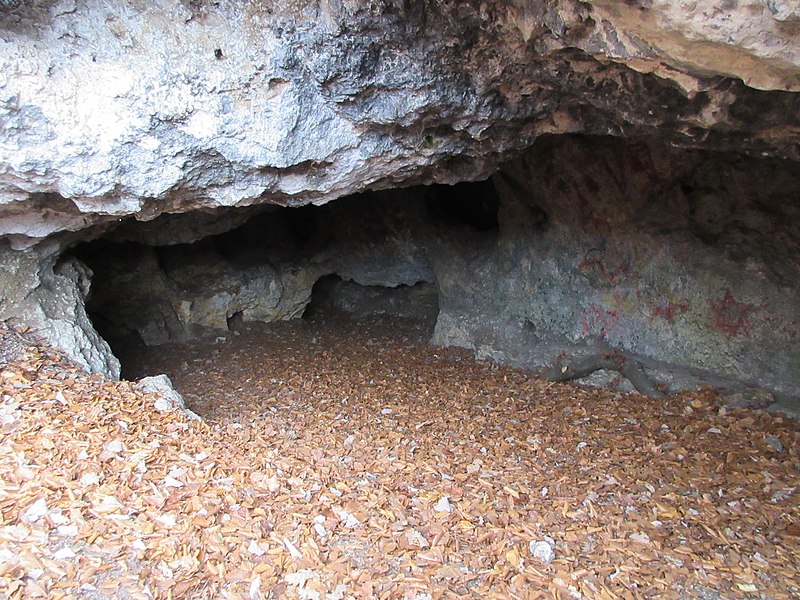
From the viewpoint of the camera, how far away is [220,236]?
809 centimetres

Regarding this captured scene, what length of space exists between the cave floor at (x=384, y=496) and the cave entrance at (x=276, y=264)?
242cm

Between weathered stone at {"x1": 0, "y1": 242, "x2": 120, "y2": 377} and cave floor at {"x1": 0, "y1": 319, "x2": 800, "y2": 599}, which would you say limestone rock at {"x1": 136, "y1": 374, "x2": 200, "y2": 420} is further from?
weathered stone at {"x1": 0, "y1": 242, "x2": 120, "y2": 377}

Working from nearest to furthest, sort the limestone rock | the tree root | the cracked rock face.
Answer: the cracked rock face, the limestone rock, the tree root

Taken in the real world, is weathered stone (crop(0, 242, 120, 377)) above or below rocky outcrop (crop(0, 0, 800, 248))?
below

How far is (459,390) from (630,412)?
154 cm

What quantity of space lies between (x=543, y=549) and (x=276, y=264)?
6.03 m

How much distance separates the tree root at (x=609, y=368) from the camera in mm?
5203

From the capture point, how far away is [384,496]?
336 cm

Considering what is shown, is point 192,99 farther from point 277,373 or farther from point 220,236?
point 220,236

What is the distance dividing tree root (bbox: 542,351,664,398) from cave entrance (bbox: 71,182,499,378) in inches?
73.4

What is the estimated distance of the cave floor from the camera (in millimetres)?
2623

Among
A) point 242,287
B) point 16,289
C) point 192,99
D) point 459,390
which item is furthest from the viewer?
point 242,287

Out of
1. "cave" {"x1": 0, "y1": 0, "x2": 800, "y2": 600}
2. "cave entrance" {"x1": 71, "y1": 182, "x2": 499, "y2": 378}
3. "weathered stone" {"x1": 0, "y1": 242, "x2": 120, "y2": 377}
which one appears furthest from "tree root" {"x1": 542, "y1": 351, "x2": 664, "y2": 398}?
"weathered stone" {"x1": 0, "y1": 242, "x2": 120, "y2": 377}

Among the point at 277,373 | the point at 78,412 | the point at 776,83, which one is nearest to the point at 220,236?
the point at 277,373
